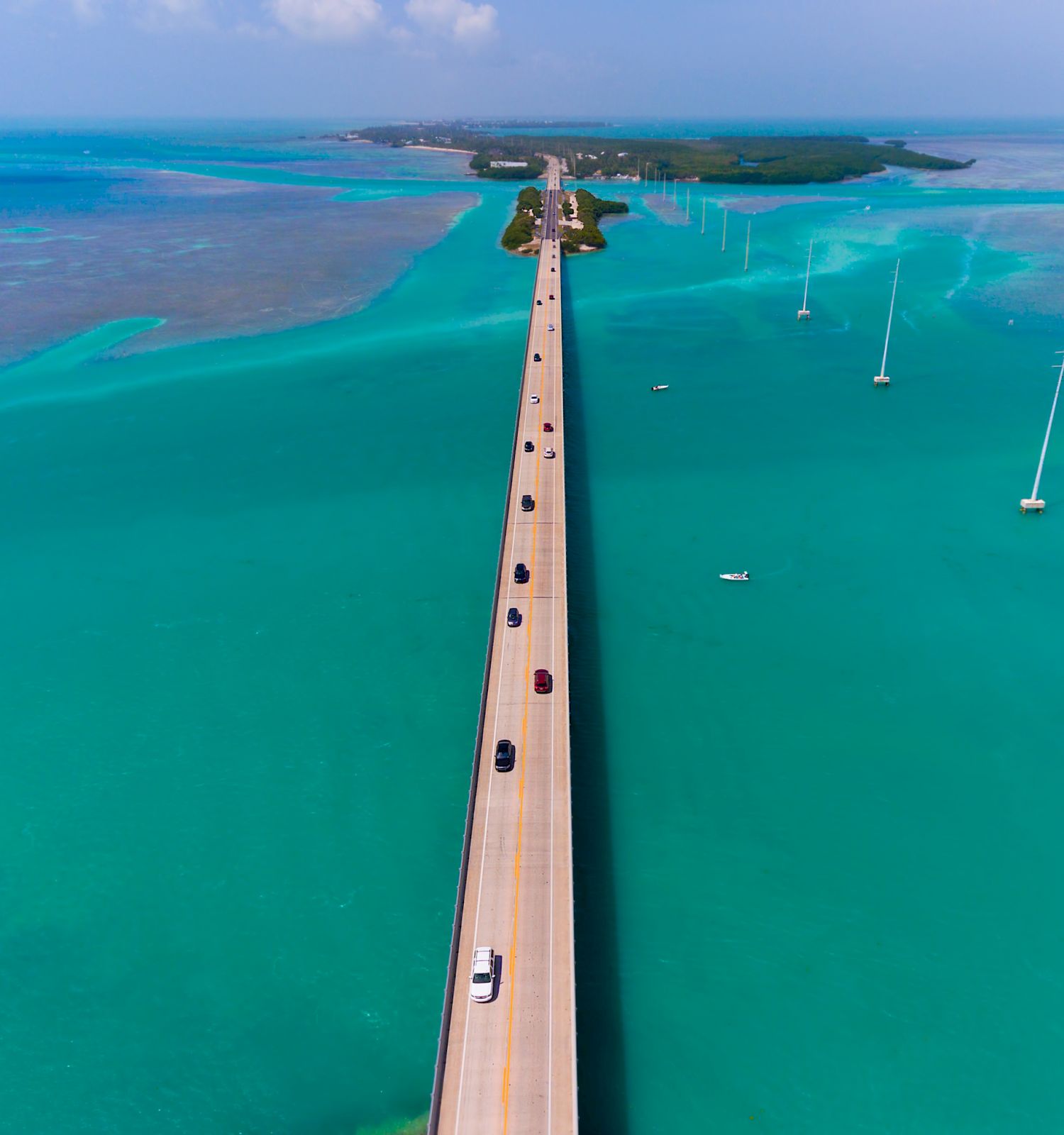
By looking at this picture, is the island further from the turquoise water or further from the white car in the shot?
the white car

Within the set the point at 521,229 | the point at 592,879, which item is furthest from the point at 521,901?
the point at 521,229

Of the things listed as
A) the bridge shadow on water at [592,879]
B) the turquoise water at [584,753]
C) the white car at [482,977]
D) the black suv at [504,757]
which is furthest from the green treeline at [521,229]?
the white car at [482,977]

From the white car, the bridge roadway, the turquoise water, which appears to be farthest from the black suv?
the white car

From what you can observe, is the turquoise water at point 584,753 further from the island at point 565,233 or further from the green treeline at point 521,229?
the green treeline at point 521,229

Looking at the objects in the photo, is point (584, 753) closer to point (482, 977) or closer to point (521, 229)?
point (482, 977)

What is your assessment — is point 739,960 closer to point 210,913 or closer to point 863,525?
point 210,913
